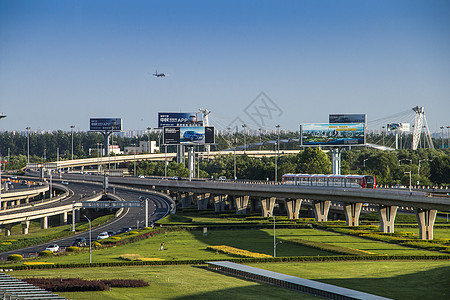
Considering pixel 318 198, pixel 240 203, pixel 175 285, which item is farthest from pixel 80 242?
pixel 240 203

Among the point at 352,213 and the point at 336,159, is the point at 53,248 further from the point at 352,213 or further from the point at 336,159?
the point at 336,159

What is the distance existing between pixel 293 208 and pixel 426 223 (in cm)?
4298

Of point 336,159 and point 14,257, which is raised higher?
point 336,159

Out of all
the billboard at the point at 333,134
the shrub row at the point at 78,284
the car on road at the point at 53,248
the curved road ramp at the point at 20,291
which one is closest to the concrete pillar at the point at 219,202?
the billboard at the point at 333,134

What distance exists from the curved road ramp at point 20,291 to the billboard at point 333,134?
105424mm

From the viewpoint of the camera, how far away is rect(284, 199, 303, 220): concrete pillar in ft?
469

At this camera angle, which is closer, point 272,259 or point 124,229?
point 272,259

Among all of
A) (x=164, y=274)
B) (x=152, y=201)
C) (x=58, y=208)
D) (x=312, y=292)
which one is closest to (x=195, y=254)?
(x=164, y=274)

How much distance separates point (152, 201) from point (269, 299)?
10017cm

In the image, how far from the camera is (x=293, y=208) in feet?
470

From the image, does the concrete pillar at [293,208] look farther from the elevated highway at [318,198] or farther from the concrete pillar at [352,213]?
the concrete pillar at [352,213]

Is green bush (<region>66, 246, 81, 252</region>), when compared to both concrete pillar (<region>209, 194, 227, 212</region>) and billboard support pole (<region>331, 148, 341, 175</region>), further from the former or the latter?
billboard support pole (<region>331, 148, 341, 175</region>)

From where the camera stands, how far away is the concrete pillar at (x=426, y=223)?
103 m

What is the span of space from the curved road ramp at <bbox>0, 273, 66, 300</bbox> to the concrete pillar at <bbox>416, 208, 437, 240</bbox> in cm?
6443
